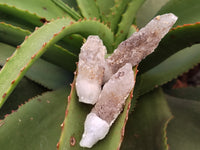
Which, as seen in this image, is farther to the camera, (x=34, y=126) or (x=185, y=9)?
(x=185, y=9)

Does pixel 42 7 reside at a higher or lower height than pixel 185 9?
higher

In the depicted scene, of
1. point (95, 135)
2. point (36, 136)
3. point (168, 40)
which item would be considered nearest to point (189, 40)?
point (168, 40)

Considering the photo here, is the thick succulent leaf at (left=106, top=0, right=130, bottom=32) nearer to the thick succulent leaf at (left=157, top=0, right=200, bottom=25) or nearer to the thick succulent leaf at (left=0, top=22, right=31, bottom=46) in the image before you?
the thick succulent leaf at (left=157, top=0, right=200, bottom=25)

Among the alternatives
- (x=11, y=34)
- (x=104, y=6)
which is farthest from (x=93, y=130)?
(x=104, y=6)

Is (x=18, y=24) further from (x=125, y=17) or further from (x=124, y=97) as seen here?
(x=124, y=97)

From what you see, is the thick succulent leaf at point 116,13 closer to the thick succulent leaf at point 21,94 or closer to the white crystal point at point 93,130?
the thick succulent leaf at point 21,94

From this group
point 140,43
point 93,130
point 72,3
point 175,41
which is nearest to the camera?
point 93,130

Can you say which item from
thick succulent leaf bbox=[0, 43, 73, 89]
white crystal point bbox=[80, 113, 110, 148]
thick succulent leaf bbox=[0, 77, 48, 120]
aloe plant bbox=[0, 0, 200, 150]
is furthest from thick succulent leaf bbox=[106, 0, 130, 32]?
white crystal point bbox=[80, 113, 110, 148]

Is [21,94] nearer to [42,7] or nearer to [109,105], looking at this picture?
[42,7]

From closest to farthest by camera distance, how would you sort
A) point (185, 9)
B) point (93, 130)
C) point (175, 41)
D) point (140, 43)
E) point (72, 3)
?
1. point (93, 130)
2. point (140, 43)
3. point (175, 41)
4. point (185, 9)
5. point (72, 3)
